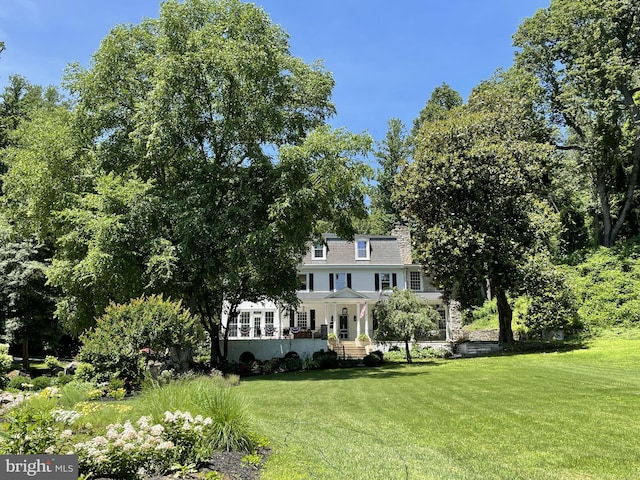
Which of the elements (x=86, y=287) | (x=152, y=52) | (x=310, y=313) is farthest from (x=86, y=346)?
(x=310, y=313)

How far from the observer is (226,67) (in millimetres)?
18453

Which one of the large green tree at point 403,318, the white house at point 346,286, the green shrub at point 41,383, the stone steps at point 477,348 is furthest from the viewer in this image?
the white house at point 346,286

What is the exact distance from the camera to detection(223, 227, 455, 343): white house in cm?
3544

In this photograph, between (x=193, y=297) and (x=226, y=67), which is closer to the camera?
(x=226, y=67)

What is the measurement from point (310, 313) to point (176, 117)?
20.8 meters

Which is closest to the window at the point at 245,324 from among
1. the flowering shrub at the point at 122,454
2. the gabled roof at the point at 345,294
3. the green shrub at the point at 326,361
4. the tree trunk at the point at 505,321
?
the gabled roof at the point at 345,294

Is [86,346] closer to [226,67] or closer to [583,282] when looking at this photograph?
[226,67]

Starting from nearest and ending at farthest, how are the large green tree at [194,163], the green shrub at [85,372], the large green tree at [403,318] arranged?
the green shrub at [85,372]
the large green tree at [194,163]
the large green tree at [403,318]

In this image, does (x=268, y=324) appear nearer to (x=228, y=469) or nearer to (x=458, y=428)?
(x=458, y=428)

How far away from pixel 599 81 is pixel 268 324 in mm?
26196

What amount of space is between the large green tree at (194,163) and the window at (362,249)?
46.9 ft

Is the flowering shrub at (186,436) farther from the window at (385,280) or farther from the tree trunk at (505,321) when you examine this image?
the window at (385,280)

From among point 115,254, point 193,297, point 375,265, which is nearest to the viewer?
point 115,254

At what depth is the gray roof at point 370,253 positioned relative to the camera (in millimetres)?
36188
